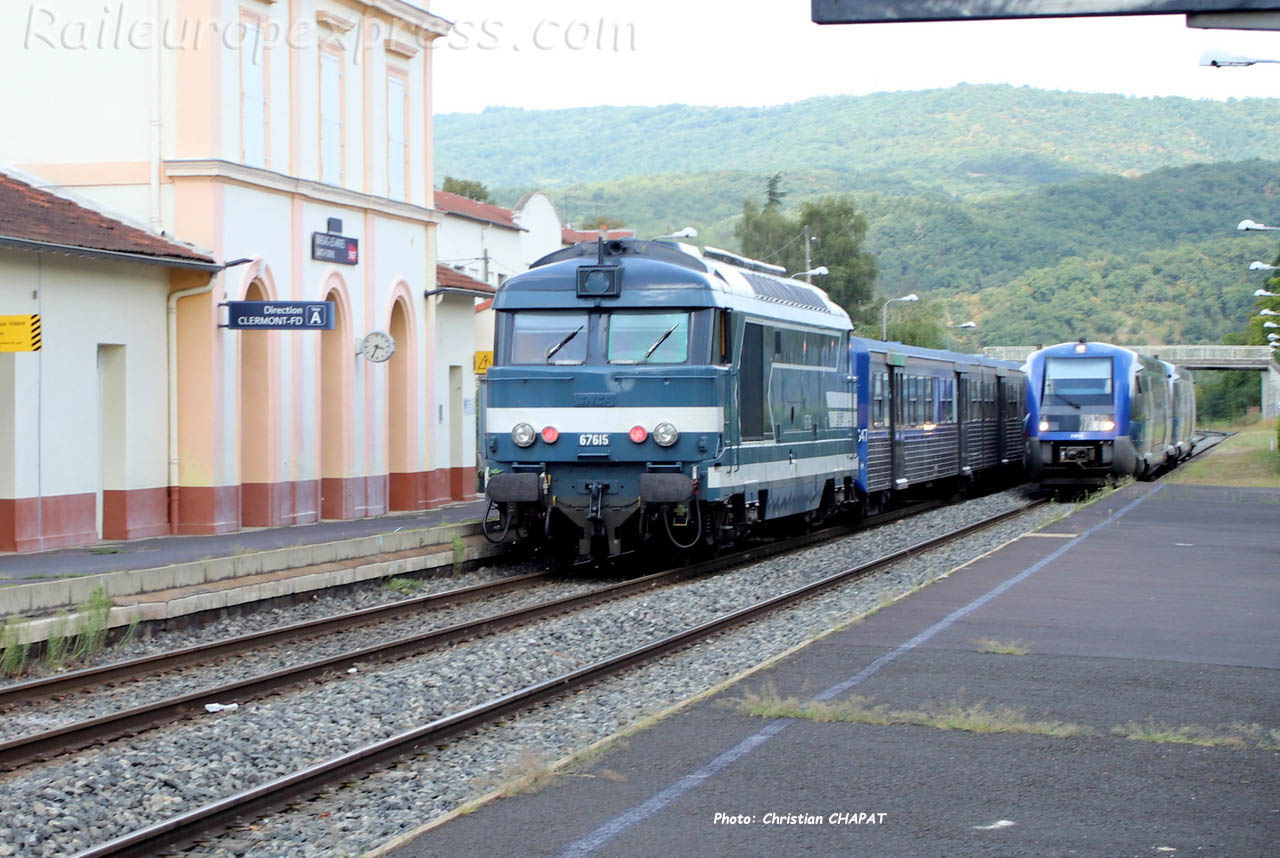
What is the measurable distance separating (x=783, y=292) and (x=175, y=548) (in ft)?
27.1

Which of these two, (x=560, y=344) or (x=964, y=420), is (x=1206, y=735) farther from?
(x=964, y=420)

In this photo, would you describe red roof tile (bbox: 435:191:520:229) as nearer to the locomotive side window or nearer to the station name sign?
the station name sign

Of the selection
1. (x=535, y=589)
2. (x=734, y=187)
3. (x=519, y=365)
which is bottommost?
(x=535, y=589)

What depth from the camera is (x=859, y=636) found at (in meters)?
11.9

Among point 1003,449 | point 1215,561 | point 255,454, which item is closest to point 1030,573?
point 1215,561

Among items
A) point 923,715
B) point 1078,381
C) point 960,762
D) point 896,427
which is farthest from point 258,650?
point 1078,381

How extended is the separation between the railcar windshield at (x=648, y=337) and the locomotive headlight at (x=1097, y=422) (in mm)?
16474

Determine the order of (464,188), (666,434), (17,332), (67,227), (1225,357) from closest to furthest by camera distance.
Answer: (17,332)
(666,434)
(67,227)
(464,188)
(1225,357)

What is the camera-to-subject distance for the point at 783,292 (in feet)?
64.6

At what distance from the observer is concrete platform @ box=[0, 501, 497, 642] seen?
13.2 metres

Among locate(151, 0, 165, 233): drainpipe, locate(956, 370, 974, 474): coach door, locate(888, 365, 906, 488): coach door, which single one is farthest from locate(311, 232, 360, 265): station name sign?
locate(956, 370, 974, 474): coach door

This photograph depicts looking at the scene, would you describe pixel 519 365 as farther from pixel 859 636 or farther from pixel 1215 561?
pixel 1215 561

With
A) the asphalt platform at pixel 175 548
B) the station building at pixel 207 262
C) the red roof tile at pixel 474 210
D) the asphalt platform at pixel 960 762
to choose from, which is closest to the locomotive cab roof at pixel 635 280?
the asphalt platform at pixel 175 548

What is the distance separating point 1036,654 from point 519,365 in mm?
7732
